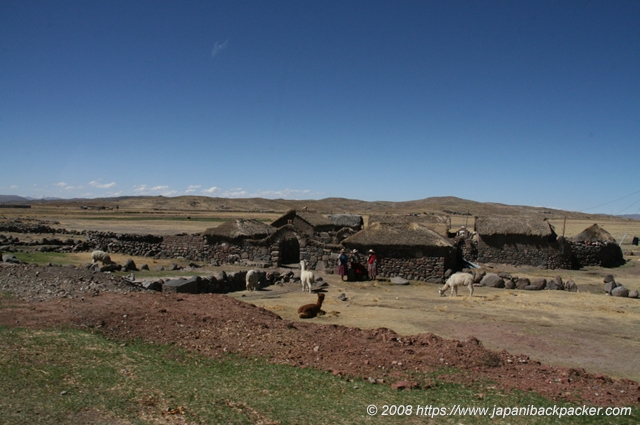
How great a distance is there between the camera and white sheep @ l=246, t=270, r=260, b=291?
1988cm

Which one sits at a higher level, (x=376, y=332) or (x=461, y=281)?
(x=461, y=281)

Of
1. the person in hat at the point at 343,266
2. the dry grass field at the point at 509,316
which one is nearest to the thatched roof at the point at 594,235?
the dry grass field at the point at 509,316

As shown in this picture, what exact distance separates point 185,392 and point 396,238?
1699 centimetres

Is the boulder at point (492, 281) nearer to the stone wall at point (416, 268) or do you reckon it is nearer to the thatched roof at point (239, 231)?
the stone wall at point (416, 268)

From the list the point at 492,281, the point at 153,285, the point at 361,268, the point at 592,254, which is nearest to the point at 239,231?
the point at 361,268

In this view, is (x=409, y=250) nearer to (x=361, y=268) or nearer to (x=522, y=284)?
(x=361, y=268)

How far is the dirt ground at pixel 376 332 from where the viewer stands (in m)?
8.46

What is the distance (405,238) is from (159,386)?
55.9 ft

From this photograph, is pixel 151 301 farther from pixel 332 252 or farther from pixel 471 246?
pixel 471 246

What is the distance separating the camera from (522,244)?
30.2m

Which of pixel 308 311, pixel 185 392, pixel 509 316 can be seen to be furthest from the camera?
pixel 509 316

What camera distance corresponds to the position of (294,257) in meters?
28.9

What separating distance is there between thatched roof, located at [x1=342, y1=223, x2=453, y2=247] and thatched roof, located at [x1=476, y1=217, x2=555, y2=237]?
8.88m

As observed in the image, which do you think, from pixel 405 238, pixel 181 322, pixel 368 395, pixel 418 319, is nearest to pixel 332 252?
pixel 405 238
